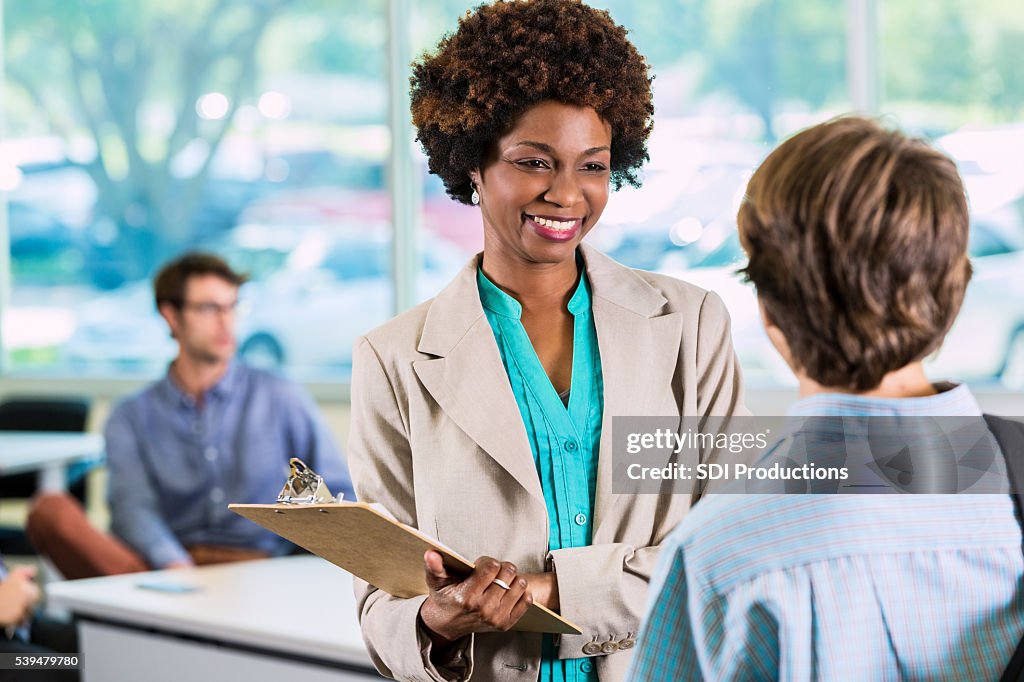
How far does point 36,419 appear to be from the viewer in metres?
5.39

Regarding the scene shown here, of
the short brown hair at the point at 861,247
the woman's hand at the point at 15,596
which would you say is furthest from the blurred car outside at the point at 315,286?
the short brown hair at the point at 861,247

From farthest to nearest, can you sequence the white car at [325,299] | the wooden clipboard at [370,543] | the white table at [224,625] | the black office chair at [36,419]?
the white car at [325,299] < the black office chair at [36,419] < the white table at [224,625] < the wooden clipboard at [370,543]

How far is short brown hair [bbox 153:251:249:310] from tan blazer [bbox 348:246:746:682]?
262 centimetres

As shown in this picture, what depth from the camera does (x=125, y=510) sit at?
3949 mm

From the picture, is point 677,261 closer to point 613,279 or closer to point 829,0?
point 829,0

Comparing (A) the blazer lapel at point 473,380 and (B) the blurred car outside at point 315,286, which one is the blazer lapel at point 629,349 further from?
(B) the blurred car outside at point 315,286

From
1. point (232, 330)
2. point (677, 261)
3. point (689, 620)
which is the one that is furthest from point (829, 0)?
point (689, 620)

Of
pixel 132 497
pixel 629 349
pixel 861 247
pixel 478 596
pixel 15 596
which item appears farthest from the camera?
pixel 132 497

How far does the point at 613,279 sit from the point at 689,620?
70 cm

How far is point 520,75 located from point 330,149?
4.57 metres

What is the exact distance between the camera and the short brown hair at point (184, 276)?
13.3 feet

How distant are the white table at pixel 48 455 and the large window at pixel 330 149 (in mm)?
1231

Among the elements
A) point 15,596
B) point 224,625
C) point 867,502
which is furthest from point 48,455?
point 867,502

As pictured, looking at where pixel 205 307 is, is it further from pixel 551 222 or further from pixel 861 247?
pixel 861 247
